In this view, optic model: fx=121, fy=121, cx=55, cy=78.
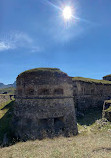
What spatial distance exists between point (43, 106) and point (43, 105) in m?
0.08

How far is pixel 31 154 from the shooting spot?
5.46 meters

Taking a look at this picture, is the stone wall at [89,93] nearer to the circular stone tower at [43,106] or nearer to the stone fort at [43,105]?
the stone fort at [43,105]

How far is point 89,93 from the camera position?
19.7 meters

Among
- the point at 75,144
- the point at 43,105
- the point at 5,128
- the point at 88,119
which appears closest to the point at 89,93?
the point at 88,119

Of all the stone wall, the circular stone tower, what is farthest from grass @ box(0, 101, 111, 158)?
the stone wall

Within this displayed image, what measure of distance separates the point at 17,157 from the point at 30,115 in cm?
454

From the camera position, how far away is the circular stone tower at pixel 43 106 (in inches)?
373

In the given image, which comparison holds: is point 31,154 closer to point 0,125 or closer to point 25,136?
point 25,136

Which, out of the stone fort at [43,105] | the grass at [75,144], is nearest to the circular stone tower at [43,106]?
the stone fort at [43,105]

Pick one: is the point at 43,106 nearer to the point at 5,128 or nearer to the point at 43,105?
the point at 43,105

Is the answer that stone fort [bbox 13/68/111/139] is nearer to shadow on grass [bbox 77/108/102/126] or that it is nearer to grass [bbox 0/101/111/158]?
grass [bbox 0/101/111/158]

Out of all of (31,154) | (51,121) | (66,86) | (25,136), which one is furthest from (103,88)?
(31,154)

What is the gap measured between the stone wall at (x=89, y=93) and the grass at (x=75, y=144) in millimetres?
1482

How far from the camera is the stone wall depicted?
1820 cm
